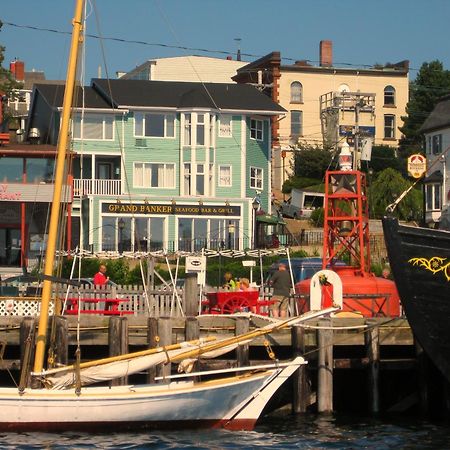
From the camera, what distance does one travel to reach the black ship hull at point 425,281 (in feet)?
76.3

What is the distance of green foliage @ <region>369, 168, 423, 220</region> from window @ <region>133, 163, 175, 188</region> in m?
11.4

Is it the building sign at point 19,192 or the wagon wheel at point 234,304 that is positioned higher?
the building sign at point 19,192

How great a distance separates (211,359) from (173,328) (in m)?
1.02

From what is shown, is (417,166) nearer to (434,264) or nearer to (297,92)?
(434,264)

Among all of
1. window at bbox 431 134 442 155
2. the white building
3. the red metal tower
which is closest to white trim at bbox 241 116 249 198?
the white building

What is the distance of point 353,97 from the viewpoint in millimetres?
84688

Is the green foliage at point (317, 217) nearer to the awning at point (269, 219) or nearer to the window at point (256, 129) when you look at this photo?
the awning at point (269, 219)

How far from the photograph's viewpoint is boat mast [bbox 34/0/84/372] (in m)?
22.1

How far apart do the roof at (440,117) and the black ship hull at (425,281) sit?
151 ft

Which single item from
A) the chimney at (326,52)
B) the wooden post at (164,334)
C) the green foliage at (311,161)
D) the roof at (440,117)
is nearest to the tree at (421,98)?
the chimney at (326,52)

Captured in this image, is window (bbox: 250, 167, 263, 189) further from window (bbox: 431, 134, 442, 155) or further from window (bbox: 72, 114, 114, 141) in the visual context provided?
window (bbox: 431, 134, 442, 155)

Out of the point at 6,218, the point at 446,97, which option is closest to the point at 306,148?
the point at 446,97

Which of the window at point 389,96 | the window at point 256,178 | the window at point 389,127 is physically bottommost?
the window at point 256,178

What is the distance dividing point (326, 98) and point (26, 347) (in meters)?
65.9
